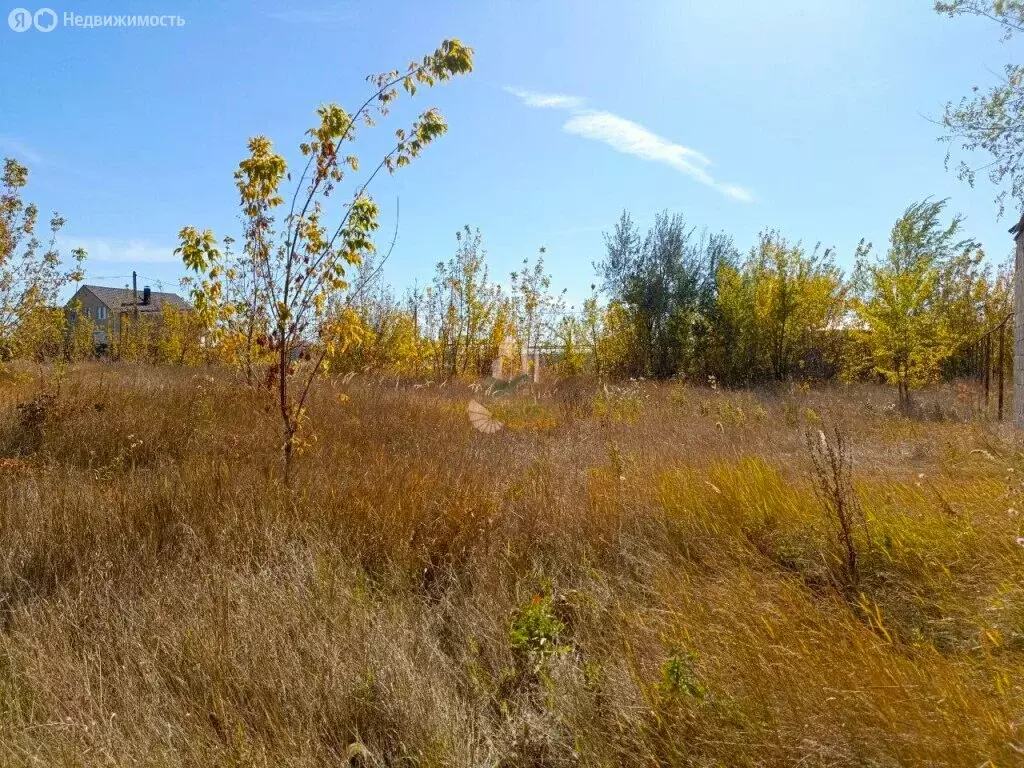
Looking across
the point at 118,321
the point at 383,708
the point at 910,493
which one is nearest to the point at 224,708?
the point at 383,708

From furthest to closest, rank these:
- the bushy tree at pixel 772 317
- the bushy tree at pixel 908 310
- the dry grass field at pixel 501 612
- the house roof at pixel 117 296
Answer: the house roof at pixel 117 296, the bushy tree at pixel 772 317, the bushy tree at pixel 908 310, the dry grass field at pixel 501 612

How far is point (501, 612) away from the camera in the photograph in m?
2.87

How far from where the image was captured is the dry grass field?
195cm

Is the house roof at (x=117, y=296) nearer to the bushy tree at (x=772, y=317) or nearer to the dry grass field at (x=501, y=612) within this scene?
the bushy tree at (x=772, y=317)

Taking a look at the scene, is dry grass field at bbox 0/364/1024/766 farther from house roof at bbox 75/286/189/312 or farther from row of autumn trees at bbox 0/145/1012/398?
house roof at bbox 75/286/189/312

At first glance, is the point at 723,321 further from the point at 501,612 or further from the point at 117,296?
the point at 117,296

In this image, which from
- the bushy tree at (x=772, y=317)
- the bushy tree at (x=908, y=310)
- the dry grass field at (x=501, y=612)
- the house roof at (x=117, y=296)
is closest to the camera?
the dry grass field at (x=501, y=612)

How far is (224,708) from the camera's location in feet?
7.05

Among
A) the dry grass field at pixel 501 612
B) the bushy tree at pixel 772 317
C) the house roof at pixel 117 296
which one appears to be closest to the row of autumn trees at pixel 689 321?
the bushy tree at pixel 772 317

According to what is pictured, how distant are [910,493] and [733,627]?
6.95 feet

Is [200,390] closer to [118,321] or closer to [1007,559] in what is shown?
[1007,559]

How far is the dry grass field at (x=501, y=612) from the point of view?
1946mm

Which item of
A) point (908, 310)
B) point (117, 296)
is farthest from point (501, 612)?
point (117, 296)

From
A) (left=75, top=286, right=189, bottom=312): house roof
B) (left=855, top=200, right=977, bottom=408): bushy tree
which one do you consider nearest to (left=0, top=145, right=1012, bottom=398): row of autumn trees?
(left=855, top=200, right=977, bottom=408): bushy tree
